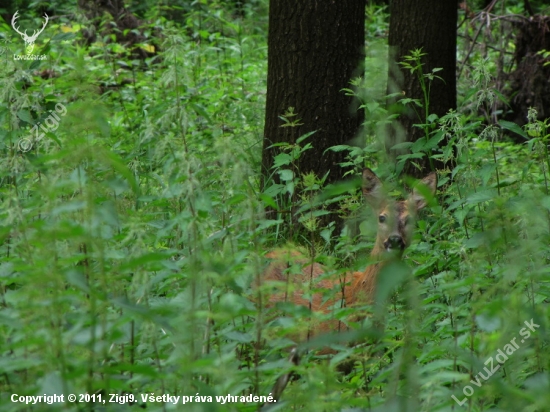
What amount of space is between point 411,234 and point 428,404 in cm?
266

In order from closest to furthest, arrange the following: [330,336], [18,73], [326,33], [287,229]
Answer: [330,336]
[18,73]
[287,229]
[326,33]

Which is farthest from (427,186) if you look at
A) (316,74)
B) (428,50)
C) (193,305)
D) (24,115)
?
(193,305)

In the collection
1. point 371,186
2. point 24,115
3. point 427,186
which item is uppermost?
point 24,115

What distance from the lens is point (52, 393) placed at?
2.30m

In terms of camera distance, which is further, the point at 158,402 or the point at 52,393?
the point at 158,402

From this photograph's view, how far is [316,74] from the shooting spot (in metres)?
6.27

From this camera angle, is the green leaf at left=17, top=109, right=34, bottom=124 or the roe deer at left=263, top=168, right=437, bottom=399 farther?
the roe deer at left=263, top=168, right=437, bottom=399

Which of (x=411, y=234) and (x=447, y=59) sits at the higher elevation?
(x=447, y=59)

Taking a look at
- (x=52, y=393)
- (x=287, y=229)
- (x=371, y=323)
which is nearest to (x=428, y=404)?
(x=371, y=323)

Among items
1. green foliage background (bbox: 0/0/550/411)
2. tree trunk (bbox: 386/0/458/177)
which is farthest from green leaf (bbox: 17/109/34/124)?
tree trunk (bbox: 386/0/458/177)

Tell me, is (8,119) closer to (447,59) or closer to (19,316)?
(19,316)

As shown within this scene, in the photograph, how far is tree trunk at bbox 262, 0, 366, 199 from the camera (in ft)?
20.5

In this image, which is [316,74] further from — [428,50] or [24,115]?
[24,115]

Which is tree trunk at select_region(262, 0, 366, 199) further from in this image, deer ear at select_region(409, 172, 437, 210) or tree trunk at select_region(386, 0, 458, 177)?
tree trunk at select_region(386, 0, 458, 177)
